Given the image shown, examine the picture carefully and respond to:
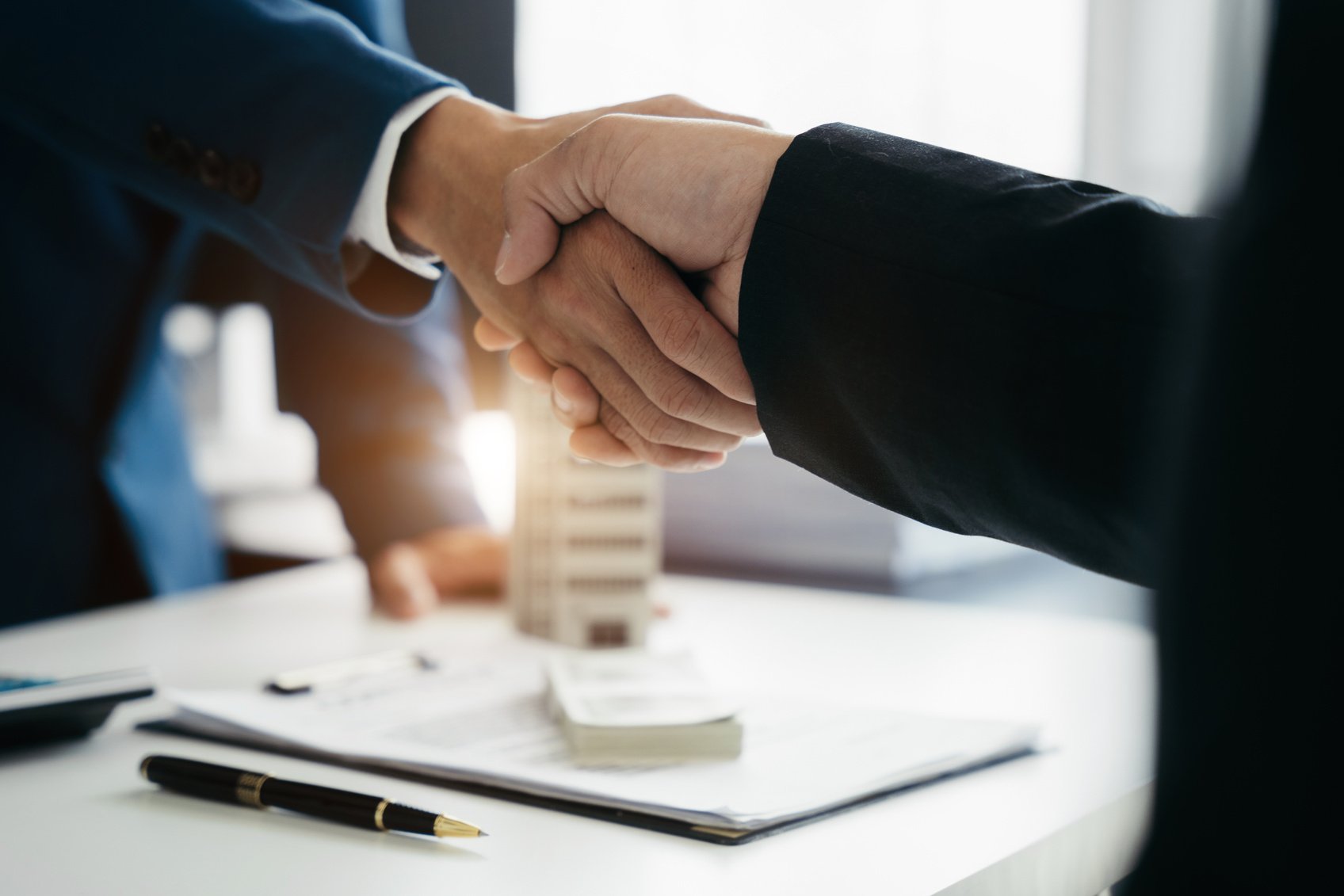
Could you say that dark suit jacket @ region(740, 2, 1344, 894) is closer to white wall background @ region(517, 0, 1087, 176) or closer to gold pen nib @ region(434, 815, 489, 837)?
gold pen nib @ region(434, 815, 489, 837)

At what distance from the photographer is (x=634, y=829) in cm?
57

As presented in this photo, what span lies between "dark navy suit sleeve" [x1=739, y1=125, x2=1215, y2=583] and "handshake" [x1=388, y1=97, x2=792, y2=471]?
8 centimetres

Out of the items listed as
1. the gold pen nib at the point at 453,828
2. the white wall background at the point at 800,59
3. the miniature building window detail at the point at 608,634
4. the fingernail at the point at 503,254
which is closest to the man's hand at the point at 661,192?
the fingernail at the point at 503,254

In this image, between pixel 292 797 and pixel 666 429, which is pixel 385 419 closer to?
pixel 666 429

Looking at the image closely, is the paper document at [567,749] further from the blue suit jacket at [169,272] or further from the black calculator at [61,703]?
the blue suit jacket at [169,272]

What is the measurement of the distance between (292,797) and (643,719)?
195 mm

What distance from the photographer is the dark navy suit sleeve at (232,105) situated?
Answer: 86cm

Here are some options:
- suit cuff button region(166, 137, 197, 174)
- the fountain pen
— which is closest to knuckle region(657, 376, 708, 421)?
the fountain pen

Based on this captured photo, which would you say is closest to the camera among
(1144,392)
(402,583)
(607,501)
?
(1144,392)

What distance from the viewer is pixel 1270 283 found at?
0.25 m

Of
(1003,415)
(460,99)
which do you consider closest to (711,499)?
(460,99)

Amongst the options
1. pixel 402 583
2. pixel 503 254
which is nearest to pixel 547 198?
pixel 503 254

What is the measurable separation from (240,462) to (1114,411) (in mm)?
3078

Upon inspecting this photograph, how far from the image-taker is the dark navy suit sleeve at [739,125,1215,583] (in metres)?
0.46
